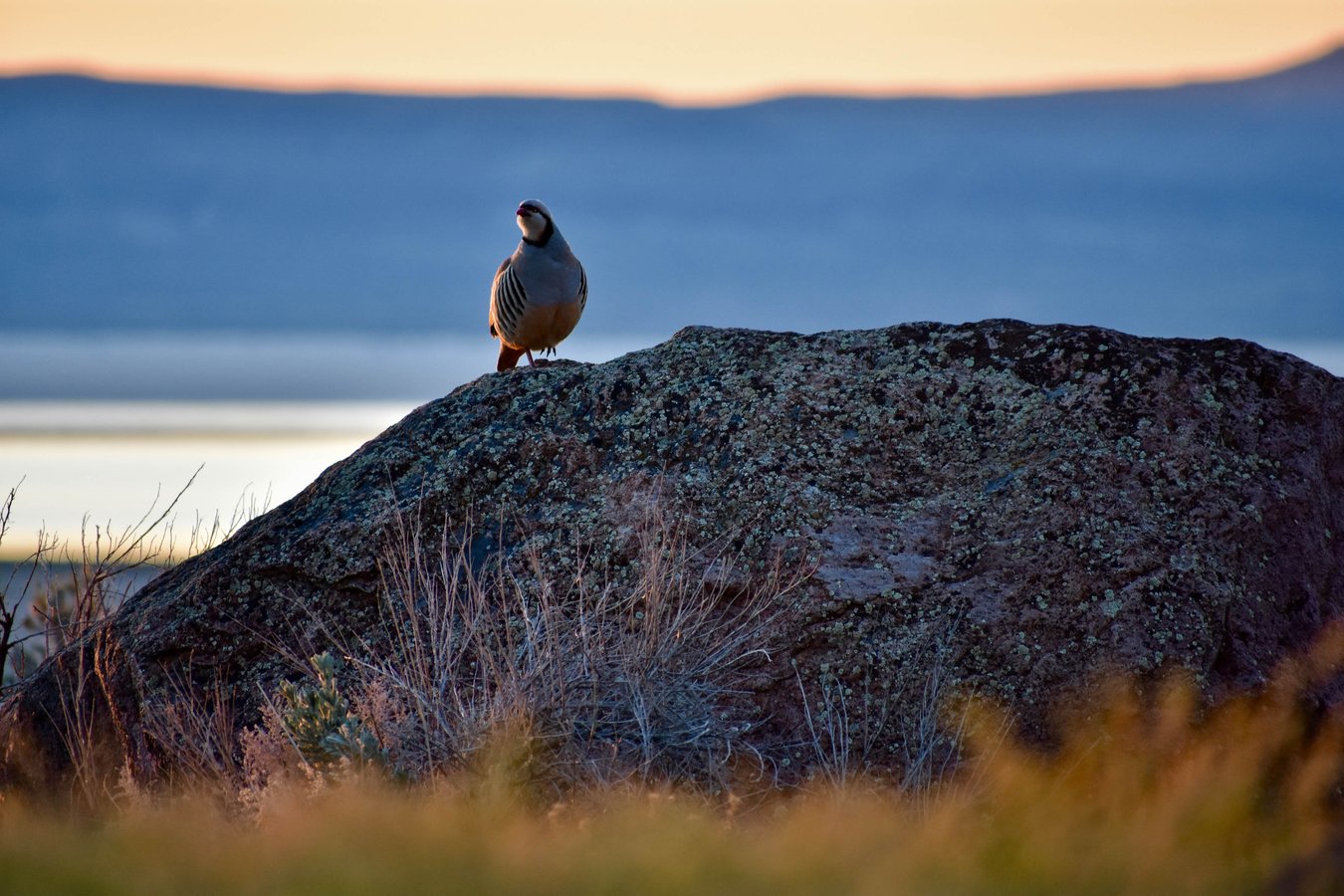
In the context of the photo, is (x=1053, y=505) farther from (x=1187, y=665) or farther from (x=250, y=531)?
(x=250, y=531)

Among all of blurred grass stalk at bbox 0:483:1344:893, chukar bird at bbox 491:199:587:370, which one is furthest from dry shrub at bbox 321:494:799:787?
chukar bird at bbox 491:199:587:370

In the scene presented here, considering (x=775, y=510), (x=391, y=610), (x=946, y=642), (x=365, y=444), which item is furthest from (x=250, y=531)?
(x=946, y=642)

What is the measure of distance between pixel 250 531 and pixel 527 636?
1701 millimetres

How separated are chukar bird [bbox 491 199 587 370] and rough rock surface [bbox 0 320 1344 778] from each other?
4279mm

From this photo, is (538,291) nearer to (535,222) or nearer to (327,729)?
(535,222)

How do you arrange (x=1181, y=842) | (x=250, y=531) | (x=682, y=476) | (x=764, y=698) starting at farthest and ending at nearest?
(x=250, y=531) < (x=682, y=476) < (x=764, y=698) < (x=1181, y=842)

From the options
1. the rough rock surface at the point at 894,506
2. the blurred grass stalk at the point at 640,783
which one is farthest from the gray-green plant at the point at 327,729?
the rough rock surface at the point at 894,506

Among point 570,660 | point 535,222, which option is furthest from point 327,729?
point 535,222

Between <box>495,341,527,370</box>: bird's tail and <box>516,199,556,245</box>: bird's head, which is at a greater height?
<box>516,199,556,245</box>: bird's head

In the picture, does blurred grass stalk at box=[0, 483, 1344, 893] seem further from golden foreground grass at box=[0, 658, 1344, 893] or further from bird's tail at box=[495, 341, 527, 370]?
bird's tail at box=[495, 341, 527, 370]

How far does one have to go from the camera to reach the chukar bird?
1069 centimetres

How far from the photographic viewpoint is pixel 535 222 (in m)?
11.3

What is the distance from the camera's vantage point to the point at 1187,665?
5.27 metres

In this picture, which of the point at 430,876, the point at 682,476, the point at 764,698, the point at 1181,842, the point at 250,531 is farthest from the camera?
the point at 250,531
